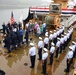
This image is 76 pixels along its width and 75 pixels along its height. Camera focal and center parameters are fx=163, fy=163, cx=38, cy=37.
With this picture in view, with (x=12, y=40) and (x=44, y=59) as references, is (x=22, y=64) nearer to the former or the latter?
(x=44, y=59)

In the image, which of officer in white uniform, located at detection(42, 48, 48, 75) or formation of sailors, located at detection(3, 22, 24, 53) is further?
formation of sailors, located at detection(3, 22, 24, 53)

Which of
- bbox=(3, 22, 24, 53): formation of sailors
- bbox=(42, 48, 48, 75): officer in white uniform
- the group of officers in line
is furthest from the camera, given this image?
bbox=(3, 22, 24, 53): formation of sailors

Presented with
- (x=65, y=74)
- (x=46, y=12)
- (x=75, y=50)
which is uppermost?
(x=46, y=12)

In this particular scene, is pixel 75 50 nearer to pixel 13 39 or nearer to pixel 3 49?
pixel 13 39

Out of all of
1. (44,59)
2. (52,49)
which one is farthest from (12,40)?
(44,59)

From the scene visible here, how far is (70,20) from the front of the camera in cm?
1695

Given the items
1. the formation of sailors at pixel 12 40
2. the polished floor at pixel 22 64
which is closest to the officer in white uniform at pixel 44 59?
the polished floor at pixel 22 64

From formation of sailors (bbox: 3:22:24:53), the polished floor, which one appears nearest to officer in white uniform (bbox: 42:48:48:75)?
the polished floor

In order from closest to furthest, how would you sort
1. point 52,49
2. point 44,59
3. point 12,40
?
point 44,59 → point 52,49 → point 12,40

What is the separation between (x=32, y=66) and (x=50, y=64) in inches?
38.8

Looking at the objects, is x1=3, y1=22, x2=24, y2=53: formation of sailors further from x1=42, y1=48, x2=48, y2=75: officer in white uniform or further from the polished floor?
x1=42, y1=48, x2=48, y2=75: officer in white uniform

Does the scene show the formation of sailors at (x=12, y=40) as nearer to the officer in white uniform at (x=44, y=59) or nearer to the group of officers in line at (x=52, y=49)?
the group of officers in line at (x=52, y=49)

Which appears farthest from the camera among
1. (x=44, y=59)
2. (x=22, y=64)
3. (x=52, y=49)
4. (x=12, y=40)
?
(x=12, y=40)

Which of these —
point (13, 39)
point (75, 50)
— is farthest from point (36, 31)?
point (75, 50)
